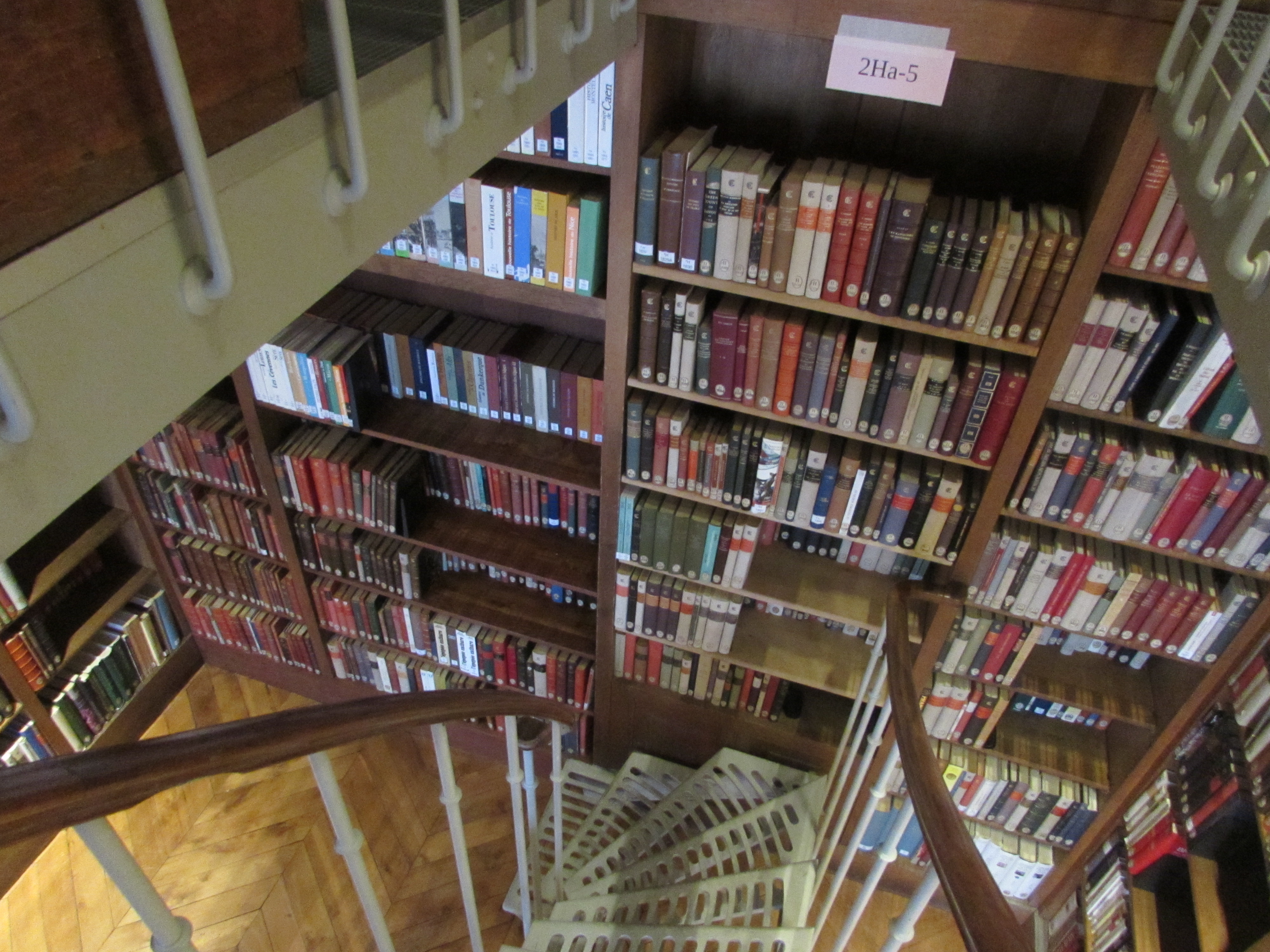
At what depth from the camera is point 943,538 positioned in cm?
177

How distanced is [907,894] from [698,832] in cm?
72

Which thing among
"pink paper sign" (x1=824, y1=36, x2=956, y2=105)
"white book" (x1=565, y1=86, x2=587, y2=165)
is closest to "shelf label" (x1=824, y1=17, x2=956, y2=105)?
"pink paper sign" (x1=824, y1=36, x2=956, y2=105)

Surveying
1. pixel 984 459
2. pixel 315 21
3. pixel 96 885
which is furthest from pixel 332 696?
pixel 315 21

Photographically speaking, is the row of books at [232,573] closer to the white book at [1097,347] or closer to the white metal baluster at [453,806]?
the white metal baluster at [453,806]

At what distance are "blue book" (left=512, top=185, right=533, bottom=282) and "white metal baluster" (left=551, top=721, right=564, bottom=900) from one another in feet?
2.94

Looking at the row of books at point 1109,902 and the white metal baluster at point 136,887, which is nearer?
the white metal baluster at point 136,887

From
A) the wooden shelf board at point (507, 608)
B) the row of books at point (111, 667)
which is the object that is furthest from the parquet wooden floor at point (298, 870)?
the wooden shelf board at point (507, 608)

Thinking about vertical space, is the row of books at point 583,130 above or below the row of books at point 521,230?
above

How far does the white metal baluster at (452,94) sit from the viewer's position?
2.29 feet

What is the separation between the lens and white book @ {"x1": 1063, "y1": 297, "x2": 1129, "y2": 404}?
1.42m

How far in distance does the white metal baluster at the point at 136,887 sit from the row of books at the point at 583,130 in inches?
46.1

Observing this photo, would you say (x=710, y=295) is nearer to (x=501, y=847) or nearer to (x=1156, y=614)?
(x=1156, y=614)

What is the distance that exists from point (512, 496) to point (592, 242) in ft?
2.67

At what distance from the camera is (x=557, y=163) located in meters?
1.53
